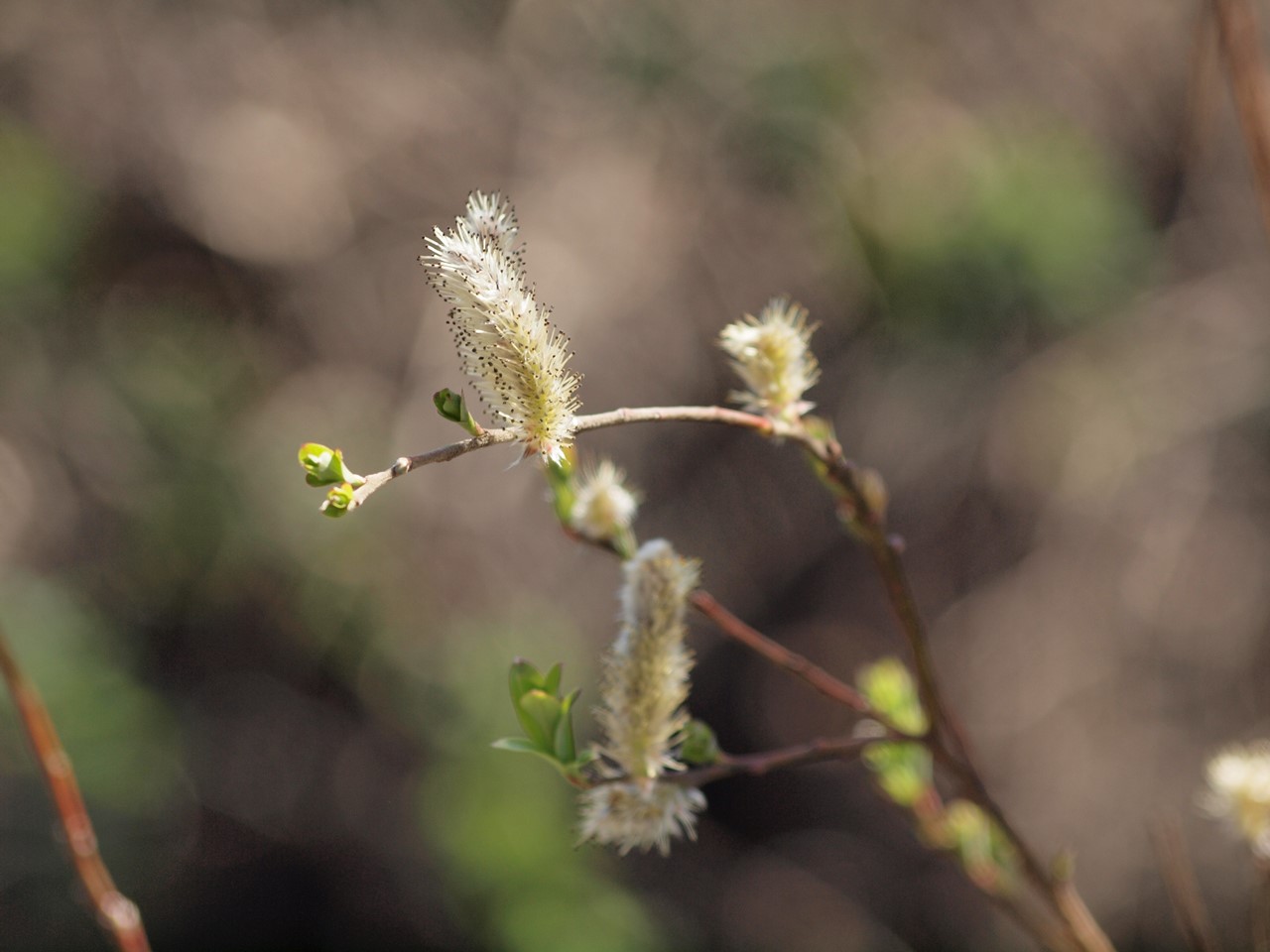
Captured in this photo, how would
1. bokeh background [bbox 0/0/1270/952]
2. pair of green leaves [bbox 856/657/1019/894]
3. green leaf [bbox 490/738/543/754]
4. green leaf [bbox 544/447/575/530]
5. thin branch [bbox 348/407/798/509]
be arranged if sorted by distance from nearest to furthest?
1. thin branch [bbox 348/407/798/509]
2. green leaf [bbox 490/738/543/754]
3. green leaf [bbox 544/447/575/530]
4. pair of green leaves [bbox 856/657/1019/894]
5. bokeh background [bbox 0/0/1270/952]

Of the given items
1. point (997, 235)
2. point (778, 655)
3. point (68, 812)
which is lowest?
point (68, 812)

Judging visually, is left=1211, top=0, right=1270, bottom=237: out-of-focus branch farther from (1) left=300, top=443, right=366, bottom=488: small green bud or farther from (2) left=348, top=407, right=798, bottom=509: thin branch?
(1) left=300, top=443, right=366, bottom=488: small green bud

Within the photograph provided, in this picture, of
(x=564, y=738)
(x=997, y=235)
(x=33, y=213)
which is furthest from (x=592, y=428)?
(x=33, y=213)

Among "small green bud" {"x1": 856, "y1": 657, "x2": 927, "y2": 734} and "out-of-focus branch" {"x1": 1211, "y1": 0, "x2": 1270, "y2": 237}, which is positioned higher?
"out-of-focus branch" {"x1": 1211, "y1": 0, "x2": 1270, "y2": 237}

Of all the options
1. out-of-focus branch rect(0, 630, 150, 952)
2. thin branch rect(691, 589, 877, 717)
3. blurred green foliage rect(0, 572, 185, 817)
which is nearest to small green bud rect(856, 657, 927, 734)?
thin branch rect(691, 589, 877, 717)

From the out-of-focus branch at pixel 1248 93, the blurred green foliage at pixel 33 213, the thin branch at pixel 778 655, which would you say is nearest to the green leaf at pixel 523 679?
the thin branch at pixel 778 655

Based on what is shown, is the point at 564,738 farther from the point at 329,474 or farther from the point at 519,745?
the point at 329,474
